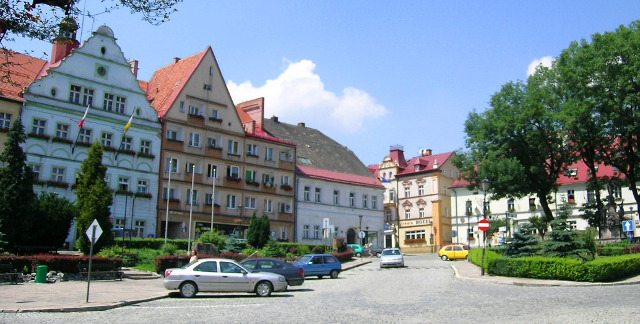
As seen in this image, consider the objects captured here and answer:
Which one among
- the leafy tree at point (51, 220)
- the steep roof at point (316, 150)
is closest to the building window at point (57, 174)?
the leafy tree at point (51, 220)

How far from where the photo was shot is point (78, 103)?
45.8 m

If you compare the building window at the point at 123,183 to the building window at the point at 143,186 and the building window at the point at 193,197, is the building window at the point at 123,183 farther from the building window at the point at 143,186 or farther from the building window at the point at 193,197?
the building window at the point at 193,197

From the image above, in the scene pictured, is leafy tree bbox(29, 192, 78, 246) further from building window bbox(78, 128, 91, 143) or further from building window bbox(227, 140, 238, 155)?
building window bbox(227, 140, 238, 155)

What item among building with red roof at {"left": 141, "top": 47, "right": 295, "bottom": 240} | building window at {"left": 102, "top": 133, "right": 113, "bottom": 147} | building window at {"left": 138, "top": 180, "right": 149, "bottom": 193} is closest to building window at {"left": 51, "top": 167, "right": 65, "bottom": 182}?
building window at {"left": 102, "top": 133, "right": 113, "bottom": 147}

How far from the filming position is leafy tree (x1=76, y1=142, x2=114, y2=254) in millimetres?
32875

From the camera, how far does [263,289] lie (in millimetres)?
22297

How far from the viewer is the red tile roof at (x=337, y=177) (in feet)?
208

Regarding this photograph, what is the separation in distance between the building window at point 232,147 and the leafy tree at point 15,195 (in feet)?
83.5

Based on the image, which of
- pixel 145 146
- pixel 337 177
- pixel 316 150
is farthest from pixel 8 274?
pixel 316 150

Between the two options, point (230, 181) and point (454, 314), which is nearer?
point (454, 314)

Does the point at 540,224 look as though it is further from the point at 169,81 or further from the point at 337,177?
the point at 169,81

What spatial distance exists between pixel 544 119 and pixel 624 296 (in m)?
31.9

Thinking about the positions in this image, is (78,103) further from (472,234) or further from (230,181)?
(472,234)

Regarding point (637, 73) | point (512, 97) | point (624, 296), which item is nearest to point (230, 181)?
point (512, 97)
